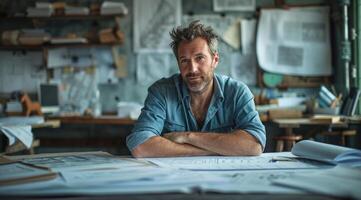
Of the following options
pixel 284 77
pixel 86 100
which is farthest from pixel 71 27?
pixel 284 77

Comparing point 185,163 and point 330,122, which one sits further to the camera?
point 330,122

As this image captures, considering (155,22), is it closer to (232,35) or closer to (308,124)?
(232,35)

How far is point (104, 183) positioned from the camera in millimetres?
1031

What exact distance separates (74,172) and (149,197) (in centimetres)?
30

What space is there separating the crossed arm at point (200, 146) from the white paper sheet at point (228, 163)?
8 centimetres

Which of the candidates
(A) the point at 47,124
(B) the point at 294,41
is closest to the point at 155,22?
(B) the point at 294,41

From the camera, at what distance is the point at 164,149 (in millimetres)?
1618

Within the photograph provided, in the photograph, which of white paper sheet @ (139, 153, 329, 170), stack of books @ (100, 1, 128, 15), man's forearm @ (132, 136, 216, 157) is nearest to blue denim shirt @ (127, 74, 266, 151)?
man's forearm @ (132, 136, 216, 157)

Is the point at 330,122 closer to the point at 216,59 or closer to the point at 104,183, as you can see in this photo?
the point at 216,59

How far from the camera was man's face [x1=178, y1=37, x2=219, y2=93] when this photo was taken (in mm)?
1926

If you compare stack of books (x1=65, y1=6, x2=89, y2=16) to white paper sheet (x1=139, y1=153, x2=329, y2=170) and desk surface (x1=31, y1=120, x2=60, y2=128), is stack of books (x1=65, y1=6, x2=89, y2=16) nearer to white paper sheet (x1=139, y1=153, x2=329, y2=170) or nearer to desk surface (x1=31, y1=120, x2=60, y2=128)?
desk surface (x1=31, y1=120, x2=60, y2=128)

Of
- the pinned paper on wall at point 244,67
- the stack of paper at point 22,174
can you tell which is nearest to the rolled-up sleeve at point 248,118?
the stack of paper at point 22,174

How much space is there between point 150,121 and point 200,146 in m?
0.28

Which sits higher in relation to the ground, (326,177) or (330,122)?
(326,177)
